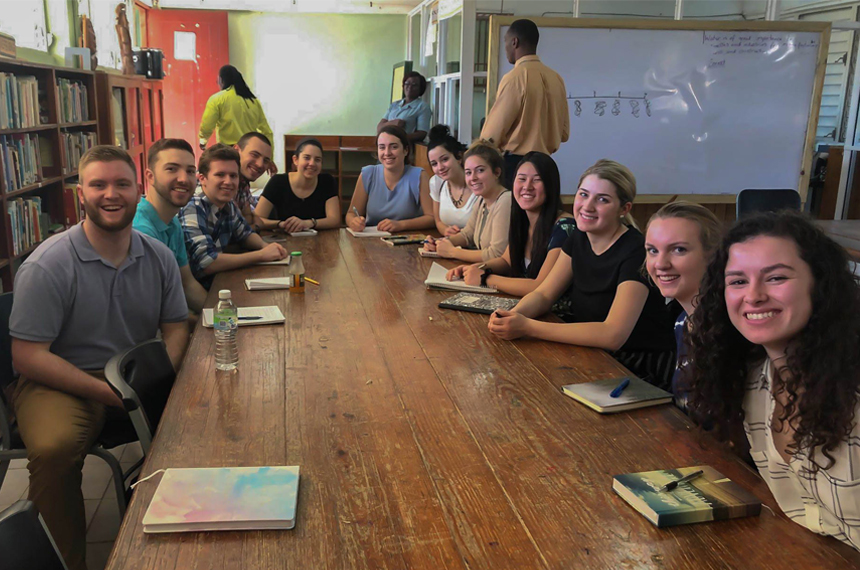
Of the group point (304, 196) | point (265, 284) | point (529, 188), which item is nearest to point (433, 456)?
point (265, 284)

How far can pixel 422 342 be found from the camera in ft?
6.58

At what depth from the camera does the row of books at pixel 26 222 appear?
13.5 feet

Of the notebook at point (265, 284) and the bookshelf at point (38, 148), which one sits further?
the bookshelf at point (38, 148)

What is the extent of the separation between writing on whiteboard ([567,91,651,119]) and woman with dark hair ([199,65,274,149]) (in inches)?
130

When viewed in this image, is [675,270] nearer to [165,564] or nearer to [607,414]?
[607,414]

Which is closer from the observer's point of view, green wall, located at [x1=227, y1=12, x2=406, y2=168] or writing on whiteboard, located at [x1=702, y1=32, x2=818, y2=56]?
writing on whiteboard, located at [x1=702, y1=32, x2=818, y2=56]

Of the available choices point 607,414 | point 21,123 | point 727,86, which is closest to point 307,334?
point 607,414

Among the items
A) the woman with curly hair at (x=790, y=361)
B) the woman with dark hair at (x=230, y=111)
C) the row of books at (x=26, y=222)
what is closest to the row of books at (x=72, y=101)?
the row of books at (x=26, y=222)

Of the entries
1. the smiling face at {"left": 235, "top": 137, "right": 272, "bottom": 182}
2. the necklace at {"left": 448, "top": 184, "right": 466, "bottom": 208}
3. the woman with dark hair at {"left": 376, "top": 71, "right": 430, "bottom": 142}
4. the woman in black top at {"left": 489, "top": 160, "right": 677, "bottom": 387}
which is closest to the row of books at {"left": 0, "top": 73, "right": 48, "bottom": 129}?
the smiling face at {"left": 235, "top": 137, "right": 272, "bottom": 182}

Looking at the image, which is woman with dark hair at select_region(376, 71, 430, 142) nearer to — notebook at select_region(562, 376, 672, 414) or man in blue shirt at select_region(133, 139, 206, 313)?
man in blue shirt at select_region(133, 139, 206, 313)

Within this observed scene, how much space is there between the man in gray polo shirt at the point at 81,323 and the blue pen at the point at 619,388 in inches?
49.0

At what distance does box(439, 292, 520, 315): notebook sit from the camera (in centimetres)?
234

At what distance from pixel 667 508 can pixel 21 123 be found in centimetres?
436

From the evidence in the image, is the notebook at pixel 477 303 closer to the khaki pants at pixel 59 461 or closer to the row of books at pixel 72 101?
the khaki pants at pixel 59 461
